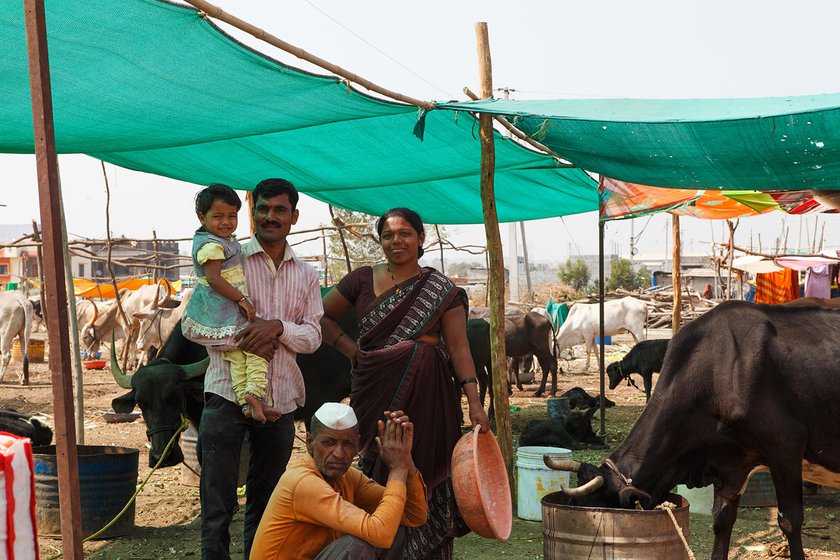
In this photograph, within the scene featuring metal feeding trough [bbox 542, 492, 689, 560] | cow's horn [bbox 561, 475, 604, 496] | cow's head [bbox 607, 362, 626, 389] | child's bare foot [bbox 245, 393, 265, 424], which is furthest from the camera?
cow's head [bbox 607, 362, 626, 389]

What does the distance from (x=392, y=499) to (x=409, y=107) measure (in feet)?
9.93

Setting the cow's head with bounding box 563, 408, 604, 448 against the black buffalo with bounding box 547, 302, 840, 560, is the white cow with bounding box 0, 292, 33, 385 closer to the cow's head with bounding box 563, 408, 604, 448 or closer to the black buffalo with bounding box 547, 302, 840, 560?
the cow's head with bounding box 563, 408, 604, 448

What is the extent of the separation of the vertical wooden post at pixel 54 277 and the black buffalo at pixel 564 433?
525cm

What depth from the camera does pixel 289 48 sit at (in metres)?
4.43

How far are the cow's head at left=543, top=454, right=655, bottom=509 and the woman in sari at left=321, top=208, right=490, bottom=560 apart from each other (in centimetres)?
72

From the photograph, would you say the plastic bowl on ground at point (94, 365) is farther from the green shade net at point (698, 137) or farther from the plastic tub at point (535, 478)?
the green shade net at point (698, 137)

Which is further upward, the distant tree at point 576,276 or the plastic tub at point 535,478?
the plastic tub at point 535,478

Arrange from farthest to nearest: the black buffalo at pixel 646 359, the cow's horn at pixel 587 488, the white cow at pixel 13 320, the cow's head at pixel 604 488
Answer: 1. the white cow at pixel 13 320
2. the black buffalo at pixel 646 359
3. the cow's head at pixel 604 488
4. the cow's horn at pixel 587 488

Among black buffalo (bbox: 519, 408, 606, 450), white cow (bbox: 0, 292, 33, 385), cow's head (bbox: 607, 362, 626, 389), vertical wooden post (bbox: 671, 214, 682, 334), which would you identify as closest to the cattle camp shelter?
black buffalo (bbox: 519, 408, 606, 450)

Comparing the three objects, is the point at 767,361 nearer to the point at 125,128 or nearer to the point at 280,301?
the point at 280,301

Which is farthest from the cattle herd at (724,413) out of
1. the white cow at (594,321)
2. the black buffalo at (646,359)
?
the white cow at (594,321)

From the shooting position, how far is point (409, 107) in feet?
18.4

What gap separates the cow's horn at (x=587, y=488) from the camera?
447 centimetres

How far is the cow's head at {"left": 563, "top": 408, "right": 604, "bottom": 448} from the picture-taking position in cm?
877
